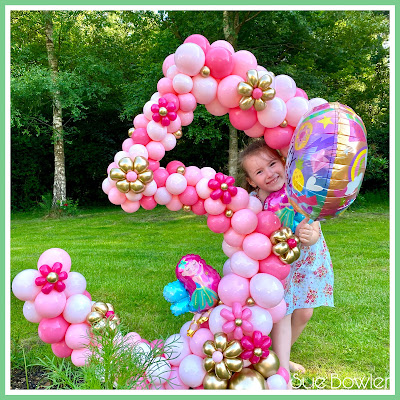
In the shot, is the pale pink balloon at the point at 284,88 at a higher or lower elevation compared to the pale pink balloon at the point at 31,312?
higher

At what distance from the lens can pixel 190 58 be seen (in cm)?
227

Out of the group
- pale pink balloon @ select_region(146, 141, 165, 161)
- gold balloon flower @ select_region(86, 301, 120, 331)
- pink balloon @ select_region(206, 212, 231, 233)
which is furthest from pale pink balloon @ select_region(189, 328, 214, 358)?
pale pink balloon @ select_region(146, 141, 165, 161)

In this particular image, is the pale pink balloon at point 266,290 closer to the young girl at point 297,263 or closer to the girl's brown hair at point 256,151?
the young girl at point 297,263

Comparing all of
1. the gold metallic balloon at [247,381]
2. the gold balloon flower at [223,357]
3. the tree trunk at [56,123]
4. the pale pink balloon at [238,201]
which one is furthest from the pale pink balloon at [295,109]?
the tree trunk at [56,123]

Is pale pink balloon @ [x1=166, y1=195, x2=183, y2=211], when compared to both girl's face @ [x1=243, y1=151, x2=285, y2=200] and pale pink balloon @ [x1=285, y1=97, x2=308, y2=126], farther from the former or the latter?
pale pink balloon @ [x1=285, y1=97, x2=308, y2=126]

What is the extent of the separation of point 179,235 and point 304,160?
5.05 metres

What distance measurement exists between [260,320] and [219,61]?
4.83 ft

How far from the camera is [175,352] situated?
7.77 ft

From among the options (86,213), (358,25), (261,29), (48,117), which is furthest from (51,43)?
(358,25)

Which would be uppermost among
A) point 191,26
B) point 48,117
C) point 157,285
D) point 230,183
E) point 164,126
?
point 191,26

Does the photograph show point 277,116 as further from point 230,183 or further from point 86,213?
point 86,213

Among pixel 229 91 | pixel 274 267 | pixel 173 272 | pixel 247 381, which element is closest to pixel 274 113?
pixel 229 91

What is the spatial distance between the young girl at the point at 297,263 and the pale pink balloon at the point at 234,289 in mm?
418

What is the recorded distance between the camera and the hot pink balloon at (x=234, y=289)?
221cm
